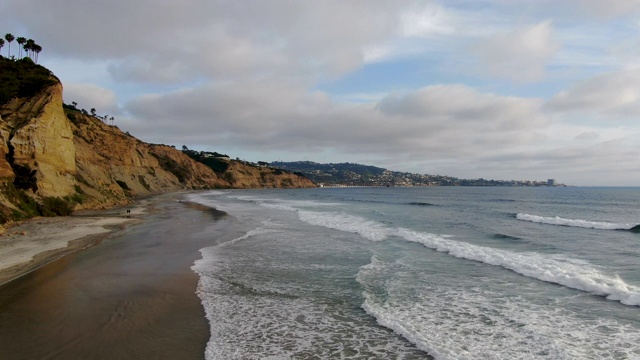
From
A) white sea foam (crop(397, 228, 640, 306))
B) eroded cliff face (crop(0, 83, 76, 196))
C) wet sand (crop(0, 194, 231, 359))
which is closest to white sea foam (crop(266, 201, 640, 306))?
white sea foam (crop(397, 228, 640, 306))

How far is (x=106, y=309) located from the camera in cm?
962

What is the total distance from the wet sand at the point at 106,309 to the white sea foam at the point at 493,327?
476cm

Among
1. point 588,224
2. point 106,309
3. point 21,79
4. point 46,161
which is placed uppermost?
point 21,79

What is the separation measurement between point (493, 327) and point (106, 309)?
375 inches

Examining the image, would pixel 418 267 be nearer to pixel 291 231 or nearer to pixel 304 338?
pixel 304 338

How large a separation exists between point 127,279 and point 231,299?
4.32 m

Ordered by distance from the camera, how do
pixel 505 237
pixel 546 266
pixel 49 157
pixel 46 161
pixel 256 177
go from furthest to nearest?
pixel 256 177, pixel 49 157, pixel 46 161, pixel 505 237, pixel 546 266

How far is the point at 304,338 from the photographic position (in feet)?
26.5

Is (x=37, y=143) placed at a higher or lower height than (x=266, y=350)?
higher

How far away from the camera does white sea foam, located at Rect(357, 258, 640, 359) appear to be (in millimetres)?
7430

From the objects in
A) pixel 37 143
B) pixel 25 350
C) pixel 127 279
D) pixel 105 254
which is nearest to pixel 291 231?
pixel 105 254

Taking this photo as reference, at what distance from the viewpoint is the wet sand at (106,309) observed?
24.1ft

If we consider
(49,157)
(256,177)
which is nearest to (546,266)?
(49,157)

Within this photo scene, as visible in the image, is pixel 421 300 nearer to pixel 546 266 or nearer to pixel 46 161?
pixel 546 266
